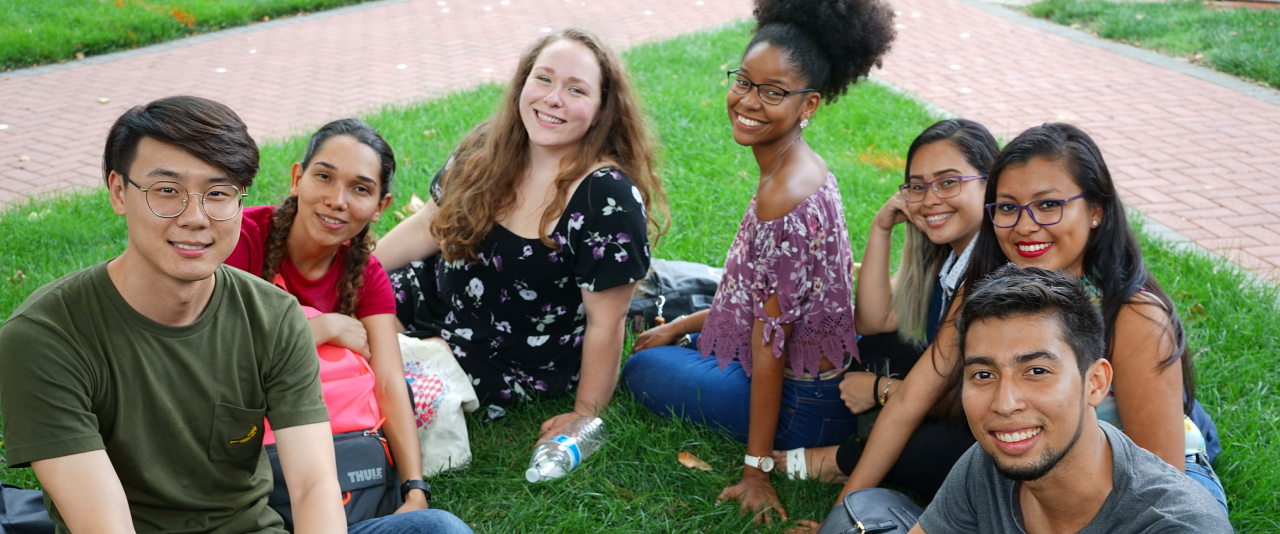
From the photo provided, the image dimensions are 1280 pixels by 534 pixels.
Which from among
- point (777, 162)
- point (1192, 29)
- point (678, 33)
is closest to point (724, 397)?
point (777, 162)

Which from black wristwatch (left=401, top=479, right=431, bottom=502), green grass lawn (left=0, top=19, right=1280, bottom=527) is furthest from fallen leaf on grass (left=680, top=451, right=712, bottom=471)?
black wristwatch (left=401, top=479, right=431, bottom=502)

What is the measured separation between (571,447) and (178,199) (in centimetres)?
174

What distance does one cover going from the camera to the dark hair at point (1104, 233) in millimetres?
2590

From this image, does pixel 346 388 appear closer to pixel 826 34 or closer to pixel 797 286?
pixel 797 286

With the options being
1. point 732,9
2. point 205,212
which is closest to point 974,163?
point 205,212

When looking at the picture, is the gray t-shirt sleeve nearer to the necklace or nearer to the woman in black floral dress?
the necklace

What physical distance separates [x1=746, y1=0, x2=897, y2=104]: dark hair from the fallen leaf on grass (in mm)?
1358

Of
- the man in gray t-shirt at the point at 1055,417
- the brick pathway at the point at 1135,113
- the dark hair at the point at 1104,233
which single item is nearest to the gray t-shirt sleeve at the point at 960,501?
the man in gray t-shirt at the point at 1055,417

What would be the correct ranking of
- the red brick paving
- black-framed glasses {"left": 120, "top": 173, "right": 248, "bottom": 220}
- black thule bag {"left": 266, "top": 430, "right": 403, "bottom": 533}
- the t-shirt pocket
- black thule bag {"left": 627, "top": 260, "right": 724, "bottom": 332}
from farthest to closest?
the red brick paving → black thule bag {"left": 627, "top": 260, "right": 724, "bottom": 332} → black thule bag {"left": 266, "top": 430, "right": 403, "bottom": 533} → the t-shirt pocket → black-framed glasses {"left": 120, "top": 173, "right": 248, "bottom": 220}

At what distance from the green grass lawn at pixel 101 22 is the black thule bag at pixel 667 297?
704cm

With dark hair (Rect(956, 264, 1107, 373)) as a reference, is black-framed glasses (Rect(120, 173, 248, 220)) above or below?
above

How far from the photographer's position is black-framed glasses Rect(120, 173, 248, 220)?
6.79 ft

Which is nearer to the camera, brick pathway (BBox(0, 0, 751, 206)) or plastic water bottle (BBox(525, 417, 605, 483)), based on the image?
plastic water bottle (BBox(525, 417, 605, 483))

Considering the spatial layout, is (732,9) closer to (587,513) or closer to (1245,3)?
(1245,3)
